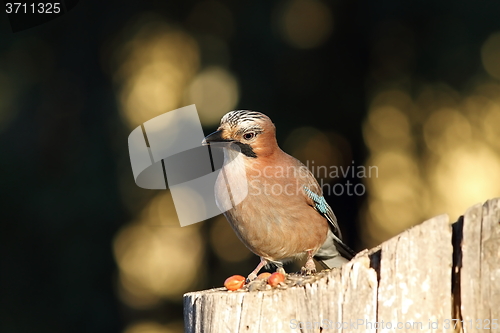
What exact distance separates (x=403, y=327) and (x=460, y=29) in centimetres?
397

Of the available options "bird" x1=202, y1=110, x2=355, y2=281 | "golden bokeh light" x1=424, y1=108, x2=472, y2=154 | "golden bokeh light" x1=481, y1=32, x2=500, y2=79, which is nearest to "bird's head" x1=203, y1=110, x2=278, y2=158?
"bird" x1=202, y1=110, x2=355, y2=281

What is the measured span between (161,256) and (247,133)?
236 centimetres

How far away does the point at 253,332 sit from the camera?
2164 millimetres

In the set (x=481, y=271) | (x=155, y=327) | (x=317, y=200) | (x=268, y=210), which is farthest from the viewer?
(x=155, y=327)

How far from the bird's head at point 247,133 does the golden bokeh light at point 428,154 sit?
6.28 feet

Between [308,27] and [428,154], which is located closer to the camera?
[428,154]

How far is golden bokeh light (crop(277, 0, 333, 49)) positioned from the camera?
208 inches

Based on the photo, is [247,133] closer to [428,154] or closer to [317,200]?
[317,200]

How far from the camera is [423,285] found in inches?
75.6

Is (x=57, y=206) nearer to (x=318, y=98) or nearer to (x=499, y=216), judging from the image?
(x=318, y=98)

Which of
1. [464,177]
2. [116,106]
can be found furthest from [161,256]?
[464,177]

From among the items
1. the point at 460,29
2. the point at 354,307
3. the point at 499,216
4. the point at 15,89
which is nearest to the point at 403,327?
the point at 354,307

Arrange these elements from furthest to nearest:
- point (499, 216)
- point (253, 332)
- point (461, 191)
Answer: point (461, 191), point (253, 332), point (499, 216)

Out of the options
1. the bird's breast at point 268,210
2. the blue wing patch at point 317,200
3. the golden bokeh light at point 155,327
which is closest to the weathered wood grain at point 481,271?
the bird's breast at point 268,210
